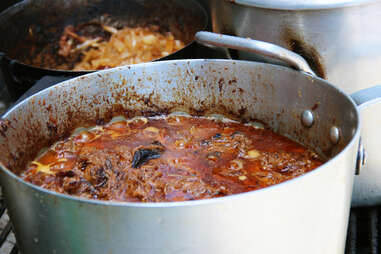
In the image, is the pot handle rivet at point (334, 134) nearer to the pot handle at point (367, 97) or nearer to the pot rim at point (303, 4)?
the pot handle at point (367, 97)

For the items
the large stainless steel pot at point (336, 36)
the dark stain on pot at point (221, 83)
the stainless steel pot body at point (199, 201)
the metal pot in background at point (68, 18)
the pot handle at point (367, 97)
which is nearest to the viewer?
the stainless steel pot body at point (199, 201)

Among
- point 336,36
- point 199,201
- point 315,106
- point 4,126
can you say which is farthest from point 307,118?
point 4,126

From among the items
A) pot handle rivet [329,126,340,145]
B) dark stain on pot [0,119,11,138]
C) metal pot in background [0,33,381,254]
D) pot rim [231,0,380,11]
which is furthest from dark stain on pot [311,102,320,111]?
dark stain on pot [0,119,11,138]

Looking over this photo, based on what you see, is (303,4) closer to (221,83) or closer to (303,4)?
(303,4)

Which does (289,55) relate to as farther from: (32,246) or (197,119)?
(32,246)

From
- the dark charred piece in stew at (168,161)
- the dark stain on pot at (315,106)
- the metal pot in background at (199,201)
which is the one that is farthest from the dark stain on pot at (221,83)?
the dark stain on pot at (315,106)

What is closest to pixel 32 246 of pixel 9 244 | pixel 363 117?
pixel 363 117
